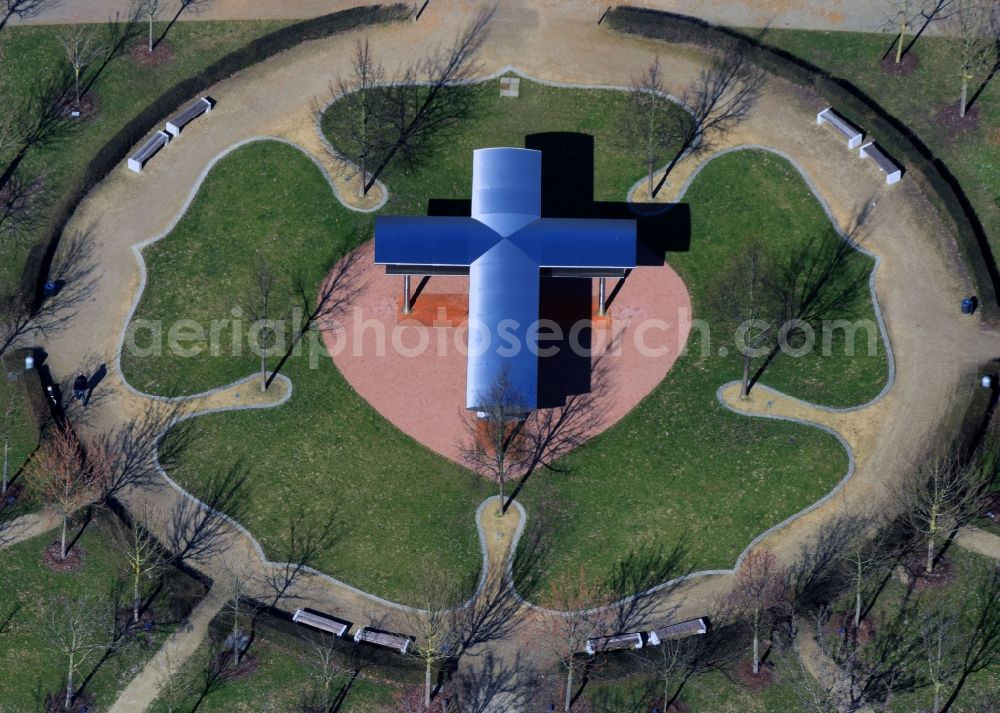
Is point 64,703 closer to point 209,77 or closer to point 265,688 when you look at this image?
point 265,688

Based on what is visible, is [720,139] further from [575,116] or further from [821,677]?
[821,677]

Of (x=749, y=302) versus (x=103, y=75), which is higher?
(x=103, y=75)

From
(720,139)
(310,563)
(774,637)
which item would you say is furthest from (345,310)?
(774,637)

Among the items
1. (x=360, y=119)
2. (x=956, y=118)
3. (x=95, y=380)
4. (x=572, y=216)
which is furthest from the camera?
(x=360, y=119)

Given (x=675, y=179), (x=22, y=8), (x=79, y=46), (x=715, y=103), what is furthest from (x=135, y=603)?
(x=715, y=103)

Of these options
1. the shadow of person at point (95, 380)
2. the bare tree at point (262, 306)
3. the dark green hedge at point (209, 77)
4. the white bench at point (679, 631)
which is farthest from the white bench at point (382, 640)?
the dark green hedge at point (209, 77)

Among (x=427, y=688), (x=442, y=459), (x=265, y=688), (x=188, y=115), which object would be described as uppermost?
(x=188, y=115)

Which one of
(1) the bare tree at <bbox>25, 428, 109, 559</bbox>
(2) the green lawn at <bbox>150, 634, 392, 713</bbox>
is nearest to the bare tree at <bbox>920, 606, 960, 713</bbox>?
(2) the green lawn at <bbox>150, 634, 392, 713</bbox>
